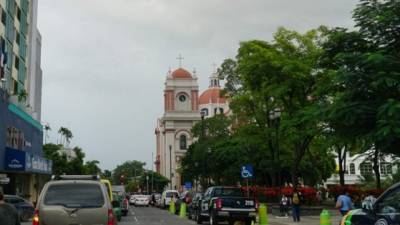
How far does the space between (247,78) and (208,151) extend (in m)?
23.9

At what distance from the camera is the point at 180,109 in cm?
13325

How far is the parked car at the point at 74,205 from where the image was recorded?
1183 centimetres

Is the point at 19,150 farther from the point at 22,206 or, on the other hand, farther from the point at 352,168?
the point at 352,168

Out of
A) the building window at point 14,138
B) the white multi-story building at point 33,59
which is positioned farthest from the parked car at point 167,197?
the white multi-story building at point 33,59

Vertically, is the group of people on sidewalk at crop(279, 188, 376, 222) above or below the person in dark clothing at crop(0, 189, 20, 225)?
below

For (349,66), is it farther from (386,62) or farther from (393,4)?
(393,4)

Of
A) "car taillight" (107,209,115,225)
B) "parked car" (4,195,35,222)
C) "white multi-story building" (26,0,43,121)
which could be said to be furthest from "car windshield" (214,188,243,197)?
"white multi-story building" (26,0,43,121)

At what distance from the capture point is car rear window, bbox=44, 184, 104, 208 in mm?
12125

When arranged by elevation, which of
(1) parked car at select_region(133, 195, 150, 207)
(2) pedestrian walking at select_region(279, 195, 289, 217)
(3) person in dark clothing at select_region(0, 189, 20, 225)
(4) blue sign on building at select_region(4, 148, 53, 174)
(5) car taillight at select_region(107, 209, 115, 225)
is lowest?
(1) parked car at select_region(133, 195, 150, 207)

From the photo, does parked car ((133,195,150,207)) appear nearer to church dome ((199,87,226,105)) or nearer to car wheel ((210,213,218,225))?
car wheel ((210,213,218,225))

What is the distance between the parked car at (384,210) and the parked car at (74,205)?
4967 millimetres

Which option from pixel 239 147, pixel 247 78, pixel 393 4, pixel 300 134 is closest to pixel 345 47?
pixel 393 4

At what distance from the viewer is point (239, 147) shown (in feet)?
173

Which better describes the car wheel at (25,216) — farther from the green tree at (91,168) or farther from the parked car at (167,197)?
the green tree at (91,168)
